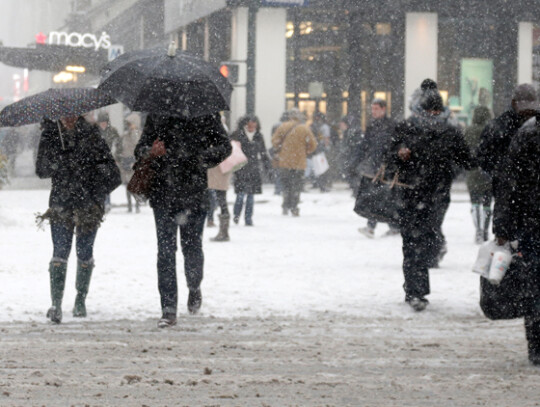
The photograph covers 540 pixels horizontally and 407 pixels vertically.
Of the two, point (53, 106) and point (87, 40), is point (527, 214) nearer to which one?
point (53, 106)

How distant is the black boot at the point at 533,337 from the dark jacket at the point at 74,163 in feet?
11.0

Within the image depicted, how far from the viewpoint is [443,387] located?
609 centimetres

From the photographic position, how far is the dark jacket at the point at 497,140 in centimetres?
820

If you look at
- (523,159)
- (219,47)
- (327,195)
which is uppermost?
(219,47)

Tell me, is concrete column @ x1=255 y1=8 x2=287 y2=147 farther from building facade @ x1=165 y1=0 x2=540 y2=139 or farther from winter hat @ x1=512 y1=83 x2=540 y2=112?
winter hat @ x1=512 y1=83 x2=540 y2=112

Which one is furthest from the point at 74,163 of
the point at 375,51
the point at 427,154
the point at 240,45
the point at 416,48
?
the point at 416,48

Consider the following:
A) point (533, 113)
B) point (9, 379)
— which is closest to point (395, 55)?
point (533, 113)

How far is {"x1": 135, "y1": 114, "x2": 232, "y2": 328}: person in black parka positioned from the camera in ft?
26.8

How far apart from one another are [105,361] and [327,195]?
18.4 metres

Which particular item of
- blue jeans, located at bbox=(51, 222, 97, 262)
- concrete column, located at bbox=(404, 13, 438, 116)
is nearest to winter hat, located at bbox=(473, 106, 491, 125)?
blue jeans, located at bbox=(51, 222, 97, 262)

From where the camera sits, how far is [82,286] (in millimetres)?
8539

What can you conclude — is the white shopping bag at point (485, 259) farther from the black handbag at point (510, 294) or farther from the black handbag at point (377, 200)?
the black handbag at point (377, 200)

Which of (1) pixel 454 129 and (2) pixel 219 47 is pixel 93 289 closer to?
(1) pixel 454 129

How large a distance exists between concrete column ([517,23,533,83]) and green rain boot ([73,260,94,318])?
2496cm
